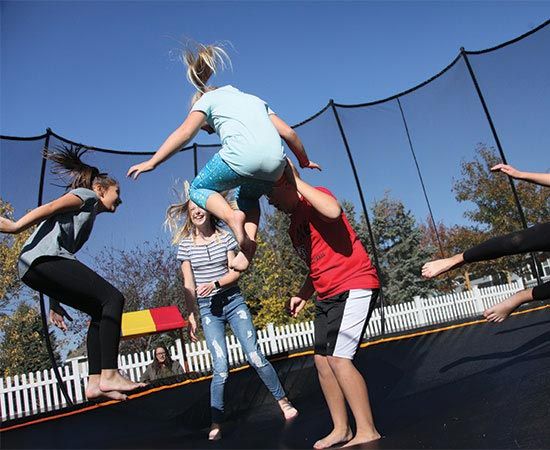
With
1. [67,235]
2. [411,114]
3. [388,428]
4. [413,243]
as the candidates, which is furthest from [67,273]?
[413,243]

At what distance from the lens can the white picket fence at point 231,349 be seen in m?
4.73

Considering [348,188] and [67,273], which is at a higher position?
[348,188]

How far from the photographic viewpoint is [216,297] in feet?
7.66

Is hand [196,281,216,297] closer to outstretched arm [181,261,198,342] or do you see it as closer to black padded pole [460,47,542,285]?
outstretched arm [181,261,198,342]

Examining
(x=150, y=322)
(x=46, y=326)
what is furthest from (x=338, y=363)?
(x=150, y=322)

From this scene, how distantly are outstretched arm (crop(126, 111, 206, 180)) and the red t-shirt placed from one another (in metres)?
0.46

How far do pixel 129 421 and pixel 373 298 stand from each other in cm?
151

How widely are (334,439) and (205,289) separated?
2.93 feet

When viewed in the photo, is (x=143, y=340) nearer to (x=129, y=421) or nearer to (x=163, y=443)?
(x=129, y=421)

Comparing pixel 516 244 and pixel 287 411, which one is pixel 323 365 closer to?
pixel 287 411

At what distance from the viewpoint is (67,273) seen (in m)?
1.65

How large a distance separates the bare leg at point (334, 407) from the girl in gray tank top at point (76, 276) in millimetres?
585

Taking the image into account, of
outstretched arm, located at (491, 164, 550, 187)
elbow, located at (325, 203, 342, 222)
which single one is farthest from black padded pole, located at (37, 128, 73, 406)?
outstretched arm, located at (491, 164, 550, 187)

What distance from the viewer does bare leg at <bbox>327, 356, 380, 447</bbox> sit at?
1503 millimetres
